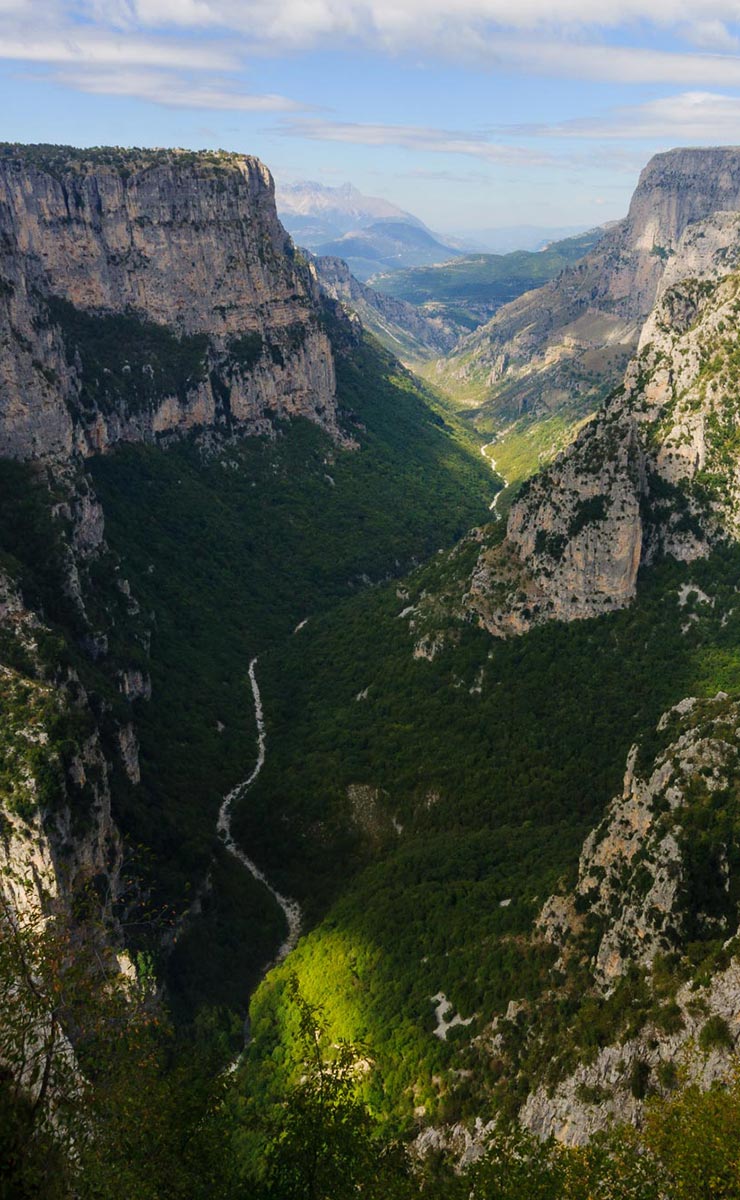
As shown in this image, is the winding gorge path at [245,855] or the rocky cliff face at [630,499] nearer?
the winding gorge path at [245,855]

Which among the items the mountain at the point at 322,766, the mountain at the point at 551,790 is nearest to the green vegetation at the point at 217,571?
the mountain at the point at 322,766

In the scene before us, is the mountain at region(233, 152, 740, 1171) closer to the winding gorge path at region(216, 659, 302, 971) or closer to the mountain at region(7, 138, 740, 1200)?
the mountain at region(7, 138, 740, 1200)

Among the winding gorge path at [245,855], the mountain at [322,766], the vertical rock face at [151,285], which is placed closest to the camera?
the mountain at [322,766]

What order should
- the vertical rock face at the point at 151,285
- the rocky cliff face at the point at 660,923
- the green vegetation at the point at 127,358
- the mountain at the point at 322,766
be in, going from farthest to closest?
1. the vertical rock face at the point at 151,285
2. the green vegetation at the point at 127,358
3. the rocky cliff face at the point at 660,923
4. the mountain at the point at 322,766

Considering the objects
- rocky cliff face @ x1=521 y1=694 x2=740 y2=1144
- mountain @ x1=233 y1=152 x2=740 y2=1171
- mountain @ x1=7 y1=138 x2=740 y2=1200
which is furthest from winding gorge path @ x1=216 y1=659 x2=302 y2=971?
rocky cliff face @ x1=521 y1=694 x2=740 y2=1144

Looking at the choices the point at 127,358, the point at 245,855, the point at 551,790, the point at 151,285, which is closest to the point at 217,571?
the point at 127,358

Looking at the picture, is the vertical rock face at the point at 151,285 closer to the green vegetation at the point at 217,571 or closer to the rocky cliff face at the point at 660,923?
the green vegetation at the point at 217,571
